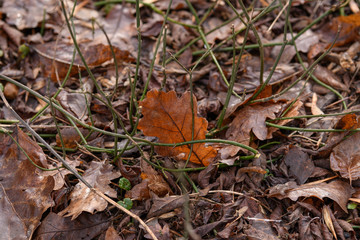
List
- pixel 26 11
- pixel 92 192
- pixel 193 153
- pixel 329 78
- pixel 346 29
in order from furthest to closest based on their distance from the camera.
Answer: pixel 26 11 → pixel 346 29 → pixel 329 78 → pixel 193 153 → pixel 92 192

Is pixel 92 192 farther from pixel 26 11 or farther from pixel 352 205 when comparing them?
pixel 26 11

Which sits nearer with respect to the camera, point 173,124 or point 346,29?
point 173,124

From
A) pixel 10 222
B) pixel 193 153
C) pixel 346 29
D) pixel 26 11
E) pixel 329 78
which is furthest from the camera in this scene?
pixel 26 11

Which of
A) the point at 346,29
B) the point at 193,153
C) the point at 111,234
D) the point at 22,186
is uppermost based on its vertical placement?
the point at 346,29

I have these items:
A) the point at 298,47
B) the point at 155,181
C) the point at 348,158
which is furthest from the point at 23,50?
the point at 348,158

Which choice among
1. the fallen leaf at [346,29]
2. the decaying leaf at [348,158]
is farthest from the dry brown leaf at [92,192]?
the fallen leaf at [346,29]

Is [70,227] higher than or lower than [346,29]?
lower

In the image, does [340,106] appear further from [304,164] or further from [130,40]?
[130,40]
